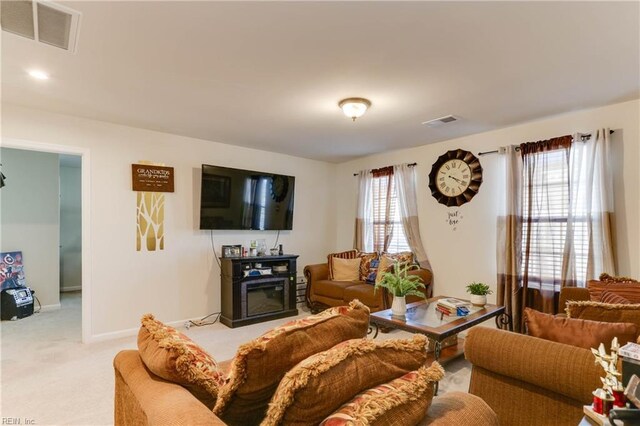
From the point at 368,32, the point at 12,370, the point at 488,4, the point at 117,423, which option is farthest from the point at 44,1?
the point at 12,370

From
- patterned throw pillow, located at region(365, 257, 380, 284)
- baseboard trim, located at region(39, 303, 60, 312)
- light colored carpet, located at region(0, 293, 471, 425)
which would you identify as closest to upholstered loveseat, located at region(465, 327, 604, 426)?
light colored carpet, located at region(0, 293, 471, 425)

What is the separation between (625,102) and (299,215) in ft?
13.7

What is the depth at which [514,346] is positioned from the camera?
1.77 metres

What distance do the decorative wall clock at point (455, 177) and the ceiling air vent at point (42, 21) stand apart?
4030 mm

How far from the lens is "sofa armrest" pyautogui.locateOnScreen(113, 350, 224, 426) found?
0.96 m

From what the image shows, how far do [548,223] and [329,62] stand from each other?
2.90 metres

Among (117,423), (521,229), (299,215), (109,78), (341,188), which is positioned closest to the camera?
(117,423)

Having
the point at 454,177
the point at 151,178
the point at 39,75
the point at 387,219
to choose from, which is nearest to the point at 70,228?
the point at 151,178

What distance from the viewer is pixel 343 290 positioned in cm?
432

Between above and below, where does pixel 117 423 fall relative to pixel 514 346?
below

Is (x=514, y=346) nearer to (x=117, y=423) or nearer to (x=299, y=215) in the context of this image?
(x=117, y=423)

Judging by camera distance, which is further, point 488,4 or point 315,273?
point 315,273

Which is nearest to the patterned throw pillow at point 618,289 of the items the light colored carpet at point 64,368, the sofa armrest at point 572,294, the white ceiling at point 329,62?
the sofa armrest at point 572,294

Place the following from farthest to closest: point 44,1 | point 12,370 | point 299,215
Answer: point 299,215 < point 12,370 < point 44,1
